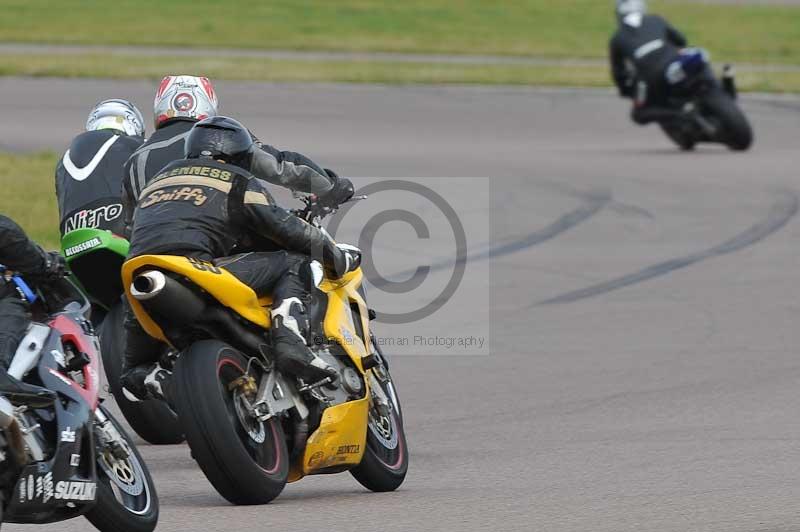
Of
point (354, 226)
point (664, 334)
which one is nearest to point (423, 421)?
point (664, 334)

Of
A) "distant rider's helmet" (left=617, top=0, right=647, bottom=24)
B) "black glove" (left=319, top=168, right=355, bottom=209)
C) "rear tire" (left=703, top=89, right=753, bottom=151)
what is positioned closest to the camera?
"black glove" (left=319, top=168, right=355, bottom=209)

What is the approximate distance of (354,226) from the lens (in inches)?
607

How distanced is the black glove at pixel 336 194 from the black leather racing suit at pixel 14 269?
5.36ft

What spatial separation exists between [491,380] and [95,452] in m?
4.26

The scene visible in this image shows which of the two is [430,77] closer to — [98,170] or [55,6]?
[55,6]

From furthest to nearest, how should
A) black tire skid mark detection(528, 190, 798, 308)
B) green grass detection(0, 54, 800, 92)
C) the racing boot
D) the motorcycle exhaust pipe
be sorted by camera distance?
green grass detection(0, 54, 800, 92) → black tire skid mark detection(528, 190, 798, 308) → the racing boot → the motorcycle exhaust pipe

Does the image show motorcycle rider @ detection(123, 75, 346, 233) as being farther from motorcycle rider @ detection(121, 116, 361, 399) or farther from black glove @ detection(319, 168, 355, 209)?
motorcycle rider @ detection(121, 116, 361, 399)

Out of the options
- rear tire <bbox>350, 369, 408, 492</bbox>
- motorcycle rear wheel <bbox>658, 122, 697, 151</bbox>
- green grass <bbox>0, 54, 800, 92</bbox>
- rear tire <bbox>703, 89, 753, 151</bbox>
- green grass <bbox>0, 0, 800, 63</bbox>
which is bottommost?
green grass <bbox>0, 0, 800, 63</bbox>

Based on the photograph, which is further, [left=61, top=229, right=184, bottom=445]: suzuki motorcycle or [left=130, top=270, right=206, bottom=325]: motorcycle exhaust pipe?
[left=61, top=229, right=184, bottom=445]: suzuki motorcycle

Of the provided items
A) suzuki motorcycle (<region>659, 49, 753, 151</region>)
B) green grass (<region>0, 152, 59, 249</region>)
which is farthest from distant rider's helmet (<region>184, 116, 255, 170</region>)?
suzuki motorcycle (<region>659, 49, 753, 151</region>)

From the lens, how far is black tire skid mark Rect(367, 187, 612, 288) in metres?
13.6

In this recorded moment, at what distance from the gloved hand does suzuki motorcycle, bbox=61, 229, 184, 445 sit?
1.39 metres

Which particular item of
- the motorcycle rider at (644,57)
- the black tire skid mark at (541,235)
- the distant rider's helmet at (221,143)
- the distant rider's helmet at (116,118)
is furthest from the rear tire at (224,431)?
the motorcycle rider at (644,57)

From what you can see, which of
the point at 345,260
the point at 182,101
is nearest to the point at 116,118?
the point at 182,101
